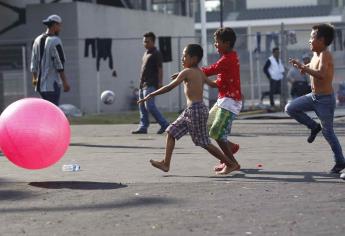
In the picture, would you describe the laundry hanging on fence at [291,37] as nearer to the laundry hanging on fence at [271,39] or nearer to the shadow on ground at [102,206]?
the laundry hanging on fence at [271,39]

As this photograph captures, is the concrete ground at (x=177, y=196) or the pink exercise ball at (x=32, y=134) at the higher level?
the pink exercise ball at (x=32, y=134)

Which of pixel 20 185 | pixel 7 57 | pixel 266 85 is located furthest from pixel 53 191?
pixel 266 85

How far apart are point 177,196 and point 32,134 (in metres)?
1.78

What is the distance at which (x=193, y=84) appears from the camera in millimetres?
9867

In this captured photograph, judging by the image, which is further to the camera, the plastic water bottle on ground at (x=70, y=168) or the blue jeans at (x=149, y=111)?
the blue jeans at (x=149, y=111)

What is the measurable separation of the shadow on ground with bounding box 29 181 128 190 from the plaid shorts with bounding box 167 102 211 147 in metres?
1.01

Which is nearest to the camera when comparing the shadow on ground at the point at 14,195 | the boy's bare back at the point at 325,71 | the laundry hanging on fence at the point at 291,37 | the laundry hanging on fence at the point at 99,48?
the shadow on ground at the point at 14,195

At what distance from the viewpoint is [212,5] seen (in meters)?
68.4

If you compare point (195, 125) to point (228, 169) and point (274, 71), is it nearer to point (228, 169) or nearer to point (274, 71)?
point (228, 169)

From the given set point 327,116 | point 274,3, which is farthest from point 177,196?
point 274,3

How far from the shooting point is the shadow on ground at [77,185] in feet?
29.6

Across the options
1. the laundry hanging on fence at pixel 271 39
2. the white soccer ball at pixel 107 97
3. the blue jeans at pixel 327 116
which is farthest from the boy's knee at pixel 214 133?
the laundry hanging on fence at pixel 271 39

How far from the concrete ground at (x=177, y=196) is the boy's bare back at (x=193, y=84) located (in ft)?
2.74

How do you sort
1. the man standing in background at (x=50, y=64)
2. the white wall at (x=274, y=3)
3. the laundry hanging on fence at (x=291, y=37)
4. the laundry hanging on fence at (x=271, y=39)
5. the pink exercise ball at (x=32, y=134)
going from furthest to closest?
the white wall at (x=274, y=3) → the laundry hanging on fence at (x=271, y=39) → the laundry hanging on fence at (x=291, y=37) → the man standing in background at (x=50, y=64) → the pink exercise ball at (x=32, y=134)
